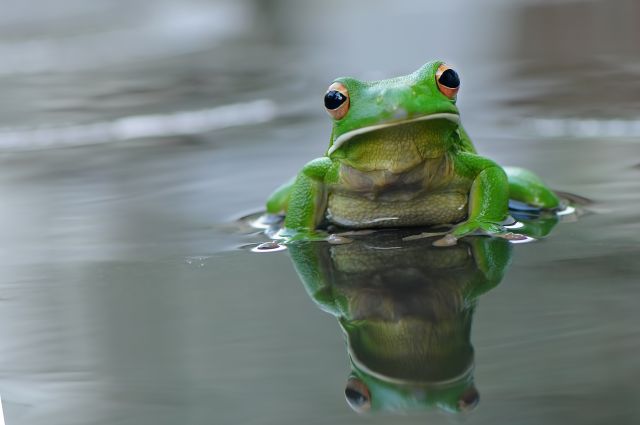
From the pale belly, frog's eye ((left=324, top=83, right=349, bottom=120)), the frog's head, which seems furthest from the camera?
the pale belly

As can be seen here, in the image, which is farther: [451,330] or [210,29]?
[210,29]

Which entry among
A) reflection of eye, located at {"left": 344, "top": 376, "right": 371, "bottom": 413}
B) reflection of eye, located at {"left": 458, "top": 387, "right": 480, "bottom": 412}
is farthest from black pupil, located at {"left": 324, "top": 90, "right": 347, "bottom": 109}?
reflection of eye, located at {"left": 458, "top": 387, "right": 480, "bottom": 412}

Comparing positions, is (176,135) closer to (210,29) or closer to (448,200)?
(448,200)

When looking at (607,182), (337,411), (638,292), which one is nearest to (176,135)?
(607,182)

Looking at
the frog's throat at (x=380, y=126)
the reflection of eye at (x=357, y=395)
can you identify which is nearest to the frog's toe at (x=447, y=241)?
the frog's throat at (x=380, y=126)

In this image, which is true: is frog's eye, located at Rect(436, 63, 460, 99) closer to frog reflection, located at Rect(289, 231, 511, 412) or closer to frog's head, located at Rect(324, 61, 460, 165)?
frog's head, located at Rect(324, 61, 460, 165)

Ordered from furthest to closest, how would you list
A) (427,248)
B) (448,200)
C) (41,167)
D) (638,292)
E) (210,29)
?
(210,29), (41,167), (448,200), (427,248), (638,292)
